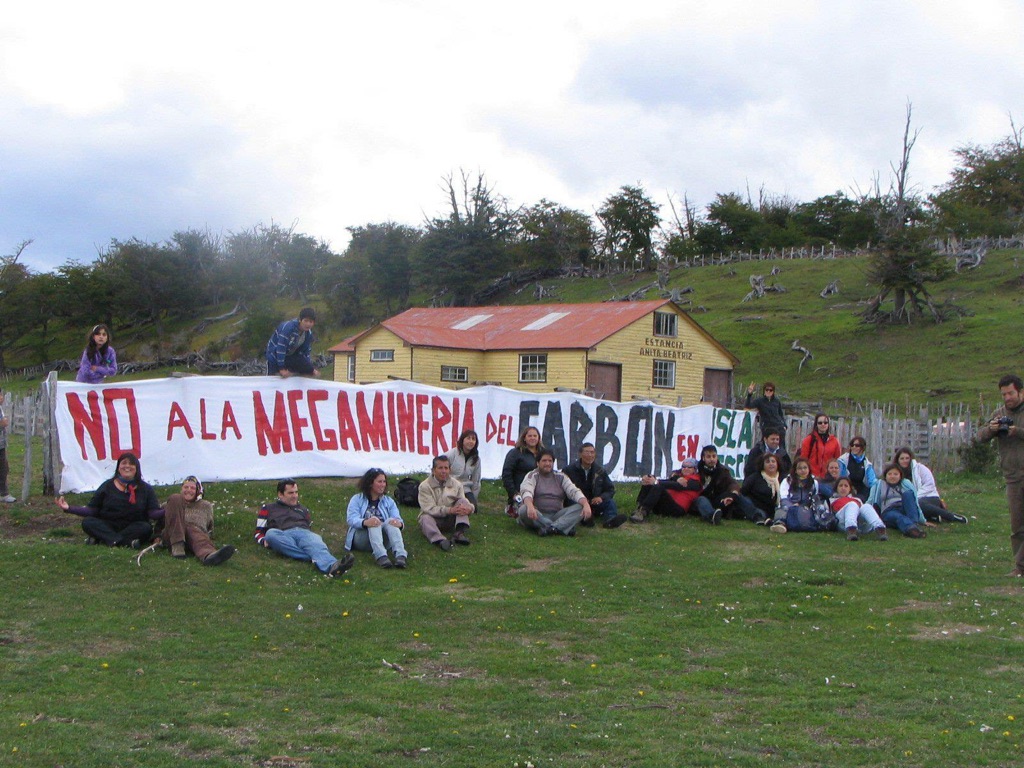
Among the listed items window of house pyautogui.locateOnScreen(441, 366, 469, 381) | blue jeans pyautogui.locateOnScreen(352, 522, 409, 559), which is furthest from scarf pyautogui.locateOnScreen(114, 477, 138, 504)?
window of house pyautogui.locateOnScreen(441, 366, 469, 381)

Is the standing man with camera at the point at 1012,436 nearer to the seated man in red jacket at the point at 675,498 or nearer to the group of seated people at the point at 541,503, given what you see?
the group of seated people at the point at 541,503

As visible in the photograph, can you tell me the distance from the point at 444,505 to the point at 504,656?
5.08 m

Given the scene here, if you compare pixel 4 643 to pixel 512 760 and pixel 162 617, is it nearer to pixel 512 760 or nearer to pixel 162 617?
pixel 162 617

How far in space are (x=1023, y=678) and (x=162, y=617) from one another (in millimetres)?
6560

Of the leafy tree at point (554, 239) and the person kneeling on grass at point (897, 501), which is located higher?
the leafy tree at point (554, 239)

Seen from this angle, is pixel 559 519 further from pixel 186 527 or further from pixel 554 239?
pixel 554 239

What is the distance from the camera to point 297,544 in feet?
36.9

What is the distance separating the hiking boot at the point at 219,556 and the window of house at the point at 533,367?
1249 inches

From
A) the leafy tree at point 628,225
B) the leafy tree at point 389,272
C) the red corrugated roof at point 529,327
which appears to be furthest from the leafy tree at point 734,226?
the red corrugated roof at point 529,327

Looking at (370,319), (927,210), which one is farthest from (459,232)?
(927,210)

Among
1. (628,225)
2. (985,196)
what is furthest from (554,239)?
(985,196)

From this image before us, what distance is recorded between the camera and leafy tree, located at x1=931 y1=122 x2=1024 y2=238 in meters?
70.8

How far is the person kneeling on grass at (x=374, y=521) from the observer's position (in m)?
11.5

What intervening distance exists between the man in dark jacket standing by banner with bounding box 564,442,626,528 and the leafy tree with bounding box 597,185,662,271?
238ft
